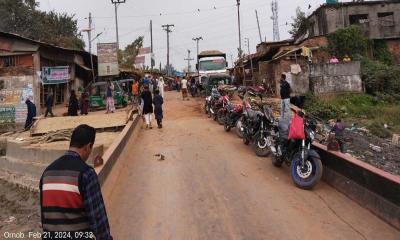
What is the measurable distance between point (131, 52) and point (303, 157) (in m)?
37.3

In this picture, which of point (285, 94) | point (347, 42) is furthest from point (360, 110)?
point (285, 94)

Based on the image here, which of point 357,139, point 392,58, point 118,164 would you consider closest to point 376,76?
point 392,58

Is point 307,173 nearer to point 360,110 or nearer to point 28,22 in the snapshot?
point 360,110

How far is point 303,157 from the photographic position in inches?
306

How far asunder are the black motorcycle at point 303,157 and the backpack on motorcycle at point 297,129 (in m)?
0.10

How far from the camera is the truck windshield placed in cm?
3033

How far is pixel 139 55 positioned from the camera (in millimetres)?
40875

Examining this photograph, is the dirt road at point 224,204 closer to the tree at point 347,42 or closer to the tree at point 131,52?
the tree at point 347,42

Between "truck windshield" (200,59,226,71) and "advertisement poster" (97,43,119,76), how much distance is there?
6048 mm

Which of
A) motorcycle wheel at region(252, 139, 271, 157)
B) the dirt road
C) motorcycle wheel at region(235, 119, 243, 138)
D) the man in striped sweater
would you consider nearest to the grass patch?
motorcycle wheel at region(235, 119, 243, 138)

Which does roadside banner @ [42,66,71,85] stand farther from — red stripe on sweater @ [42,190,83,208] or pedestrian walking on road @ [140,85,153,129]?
red stripe on sweater @ [42,190,83,208]

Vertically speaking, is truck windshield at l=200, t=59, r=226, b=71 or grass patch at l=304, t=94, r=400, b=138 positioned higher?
truck windshield at l=200, t=59, r=226, b=71

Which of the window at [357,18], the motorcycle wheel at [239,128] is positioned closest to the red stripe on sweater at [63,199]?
the motorcycle wheel at [239,128]

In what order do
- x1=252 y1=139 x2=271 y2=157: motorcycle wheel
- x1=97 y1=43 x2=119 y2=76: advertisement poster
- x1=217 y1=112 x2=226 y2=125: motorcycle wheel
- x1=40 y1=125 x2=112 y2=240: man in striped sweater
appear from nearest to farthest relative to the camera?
x1=40 y1=125 x2=112 y2=240: man in striped sweater < x1=252 y1=139 x2=271 y2=157: motorcycle wheel < x1=217 y1=112 x2=226 y2=125: motorcycle wheel < x1=97 y1=43 x2=119 y2=76: advertisement poster
